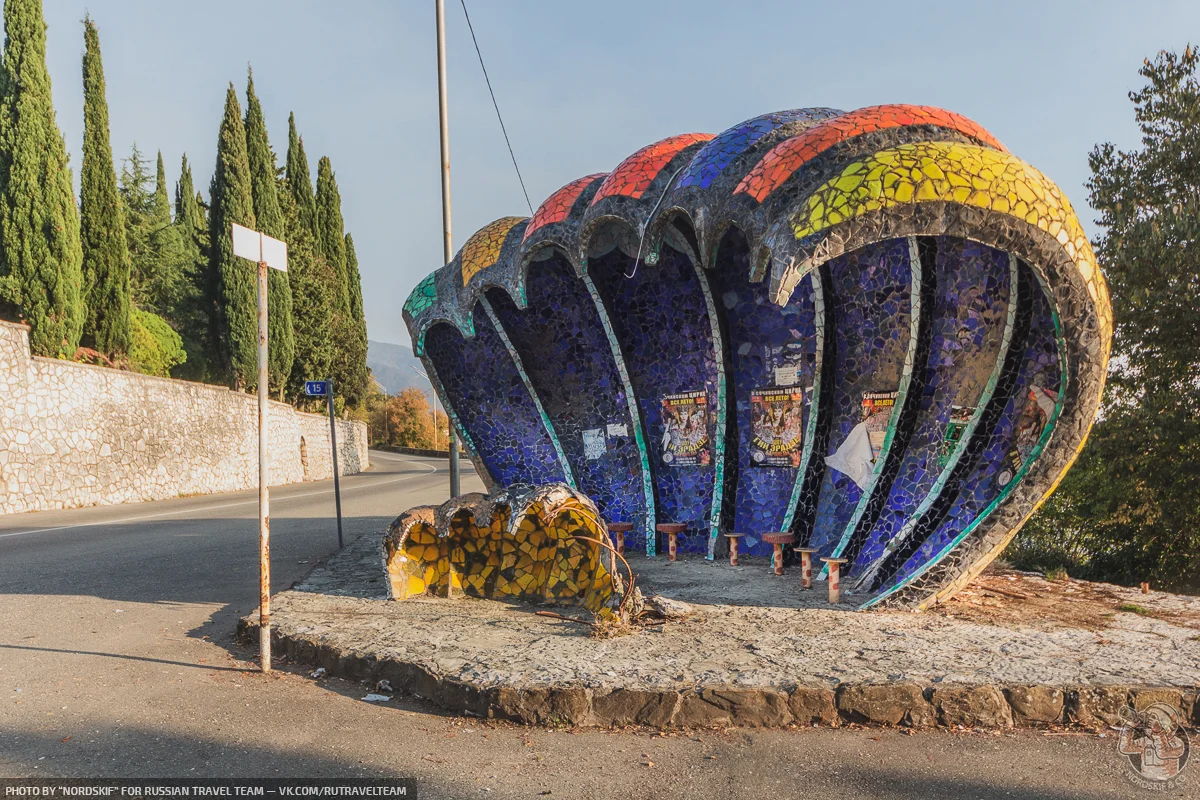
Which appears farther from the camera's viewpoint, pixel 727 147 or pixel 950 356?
pixel 950 356

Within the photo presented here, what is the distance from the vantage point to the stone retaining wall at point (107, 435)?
Result: 48.8 ft

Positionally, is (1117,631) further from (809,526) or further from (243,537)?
(243,537)

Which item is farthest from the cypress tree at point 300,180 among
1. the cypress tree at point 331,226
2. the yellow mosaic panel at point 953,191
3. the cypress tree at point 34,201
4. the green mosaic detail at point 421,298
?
the yellow mosaic panel at point 953,191

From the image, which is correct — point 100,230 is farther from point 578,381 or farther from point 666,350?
point 666,350

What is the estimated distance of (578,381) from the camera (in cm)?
979

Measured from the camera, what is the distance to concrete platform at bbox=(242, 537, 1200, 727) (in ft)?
14.3

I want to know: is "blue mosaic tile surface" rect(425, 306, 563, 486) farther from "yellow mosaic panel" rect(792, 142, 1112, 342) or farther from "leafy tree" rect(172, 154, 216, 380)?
"leafy tree" rect(172, 154, 216, 380)

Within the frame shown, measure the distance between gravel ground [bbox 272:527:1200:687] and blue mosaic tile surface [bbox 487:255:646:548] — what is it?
7.71 feet

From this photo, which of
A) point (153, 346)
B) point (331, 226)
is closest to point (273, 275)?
point (153, 346)

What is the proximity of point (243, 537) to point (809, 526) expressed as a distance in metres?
7.57

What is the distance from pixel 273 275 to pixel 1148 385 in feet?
80.4

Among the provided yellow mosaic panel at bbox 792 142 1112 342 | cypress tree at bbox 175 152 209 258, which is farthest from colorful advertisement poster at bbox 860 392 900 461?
cypress tree at bbox 175 152 209 258

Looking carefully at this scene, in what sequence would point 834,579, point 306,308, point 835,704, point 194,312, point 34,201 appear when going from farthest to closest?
point 194,312 → point 306,308 → point 34,201 → point 834,579 → point 835,704

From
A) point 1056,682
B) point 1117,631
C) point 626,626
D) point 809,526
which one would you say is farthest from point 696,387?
point 1056,682
